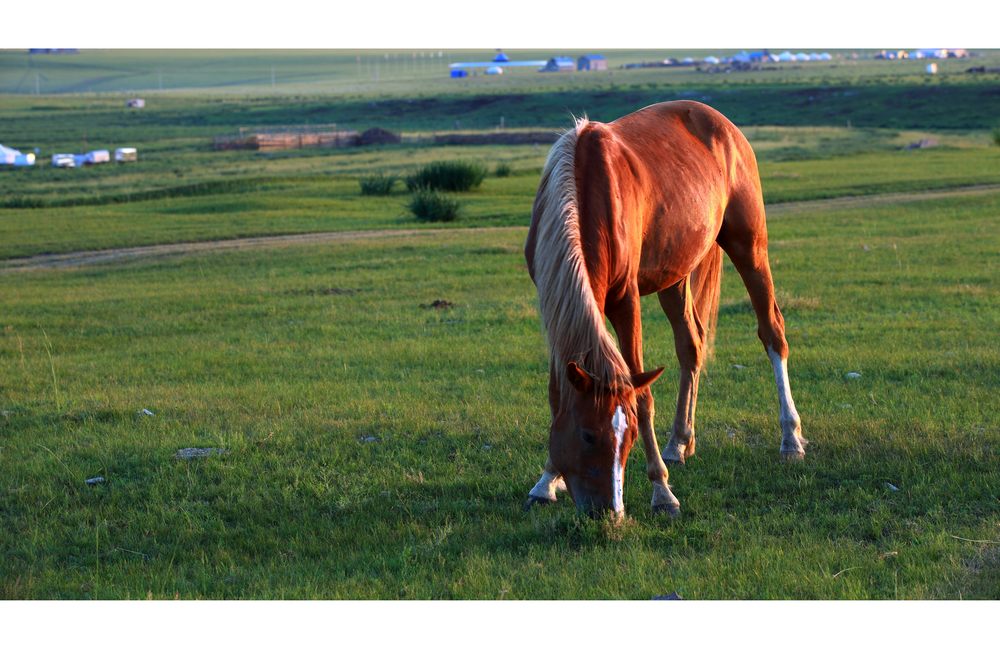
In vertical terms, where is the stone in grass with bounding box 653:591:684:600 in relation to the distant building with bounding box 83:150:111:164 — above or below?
above

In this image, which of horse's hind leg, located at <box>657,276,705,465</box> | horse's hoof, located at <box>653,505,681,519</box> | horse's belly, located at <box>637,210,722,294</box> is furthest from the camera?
horse's hind leg, located at <box>657,276,705,465</box>

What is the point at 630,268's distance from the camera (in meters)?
5.99

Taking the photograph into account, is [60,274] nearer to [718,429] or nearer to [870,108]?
[718,429]

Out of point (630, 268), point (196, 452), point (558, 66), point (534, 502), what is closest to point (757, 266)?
point (630, 268)

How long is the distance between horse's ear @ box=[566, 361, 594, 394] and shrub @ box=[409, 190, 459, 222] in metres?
20.4

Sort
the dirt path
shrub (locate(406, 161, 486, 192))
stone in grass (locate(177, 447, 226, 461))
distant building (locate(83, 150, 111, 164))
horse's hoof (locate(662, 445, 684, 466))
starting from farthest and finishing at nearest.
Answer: distant building (locate(83, 150, 111, 164))
shrub (locate(406, 161, 486, 192))
the dirt path
stone in grass (locate(177, 447, 226, 461))
horse's hoof (locate(662, 445, 684, 466))

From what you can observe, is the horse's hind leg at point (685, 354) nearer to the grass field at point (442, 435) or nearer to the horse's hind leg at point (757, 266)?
the grass field at point (442, 435)

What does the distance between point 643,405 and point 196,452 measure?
3311 millimetres

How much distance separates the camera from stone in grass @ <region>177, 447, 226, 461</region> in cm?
726

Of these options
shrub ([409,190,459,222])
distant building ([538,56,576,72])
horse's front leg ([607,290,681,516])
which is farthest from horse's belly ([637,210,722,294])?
distant building ([538,56,576,72])

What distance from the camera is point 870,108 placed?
7281 cm

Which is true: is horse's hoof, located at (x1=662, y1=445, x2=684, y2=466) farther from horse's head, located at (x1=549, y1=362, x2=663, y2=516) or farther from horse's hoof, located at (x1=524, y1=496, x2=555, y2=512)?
horse's head, located at (x1=549, y1=362, x2=663, y2=516)

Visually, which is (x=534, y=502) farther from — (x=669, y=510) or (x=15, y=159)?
(x=15, y=159)

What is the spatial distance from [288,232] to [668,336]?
14434 mm
